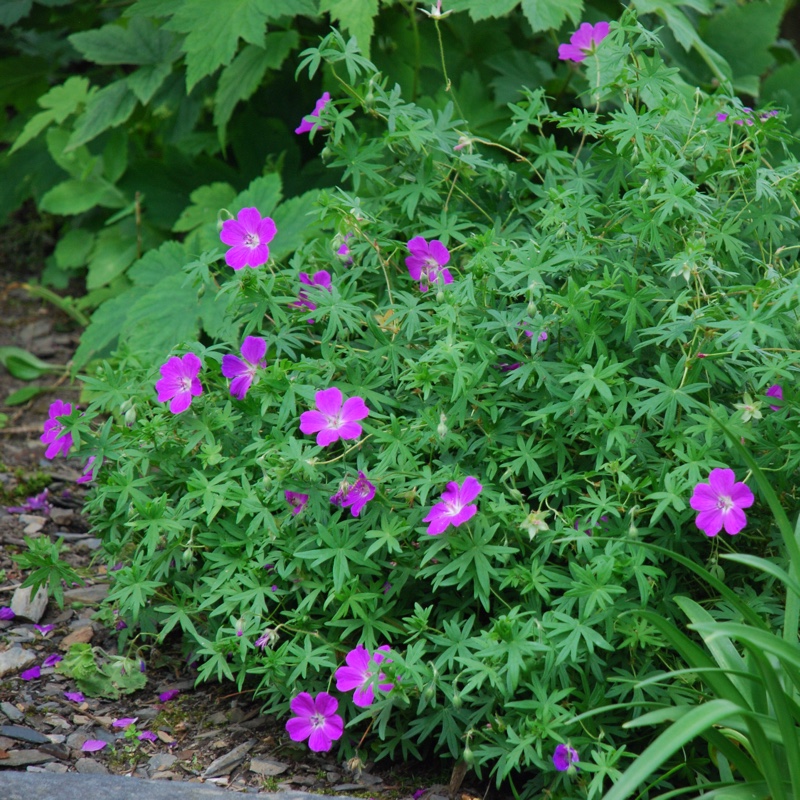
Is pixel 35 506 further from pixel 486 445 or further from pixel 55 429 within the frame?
pixel 486 445

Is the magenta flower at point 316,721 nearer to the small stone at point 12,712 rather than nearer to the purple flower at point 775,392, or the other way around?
the small stone at point 12,712

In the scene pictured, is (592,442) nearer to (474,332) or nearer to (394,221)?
(474,332)

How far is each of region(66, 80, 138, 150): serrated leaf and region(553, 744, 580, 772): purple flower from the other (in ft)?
8.48

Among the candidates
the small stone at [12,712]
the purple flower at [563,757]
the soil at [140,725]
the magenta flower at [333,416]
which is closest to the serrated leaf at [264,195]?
the soil at [140,725]

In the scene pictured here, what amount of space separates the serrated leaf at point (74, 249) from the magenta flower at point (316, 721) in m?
2.42

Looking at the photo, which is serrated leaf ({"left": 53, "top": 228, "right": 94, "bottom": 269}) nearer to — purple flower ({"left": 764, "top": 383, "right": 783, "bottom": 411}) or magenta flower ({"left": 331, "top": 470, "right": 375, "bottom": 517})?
magenta flower ({"left": 331, "top": 470, "right": 375, "bottom": 517})

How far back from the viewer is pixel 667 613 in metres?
1.81

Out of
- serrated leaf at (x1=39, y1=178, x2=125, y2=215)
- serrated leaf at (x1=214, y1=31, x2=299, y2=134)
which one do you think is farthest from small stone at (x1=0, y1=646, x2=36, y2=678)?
serrated leaf at (x1=39, y1=178, x2=125, y2=215)

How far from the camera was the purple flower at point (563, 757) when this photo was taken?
164 centimetres

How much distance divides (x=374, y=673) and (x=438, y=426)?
1.53 ft

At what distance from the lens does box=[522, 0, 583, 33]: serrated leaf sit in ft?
8.89

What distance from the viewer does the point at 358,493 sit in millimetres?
1813

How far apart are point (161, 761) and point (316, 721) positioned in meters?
0.33

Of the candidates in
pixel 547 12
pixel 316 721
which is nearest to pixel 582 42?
pixel 547 12
